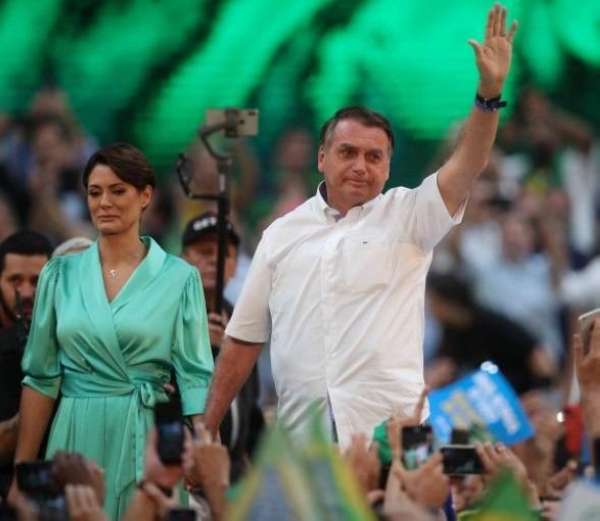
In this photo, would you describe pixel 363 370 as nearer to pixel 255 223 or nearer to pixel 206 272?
pixel 206 272

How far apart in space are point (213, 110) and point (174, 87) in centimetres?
355

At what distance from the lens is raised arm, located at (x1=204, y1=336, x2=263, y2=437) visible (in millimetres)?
7145

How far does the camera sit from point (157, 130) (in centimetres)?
1251

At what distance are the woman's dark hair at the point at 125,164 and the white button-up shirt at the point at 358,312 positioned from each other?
1.67 feet

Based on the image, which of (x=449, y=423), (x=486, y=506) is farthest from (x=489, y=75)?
(x=449, y=423)

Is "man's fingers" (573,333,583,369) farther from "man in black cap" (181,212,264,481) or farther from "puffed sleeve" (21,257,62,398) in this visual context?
"man in black cap" (181,212,264,481)

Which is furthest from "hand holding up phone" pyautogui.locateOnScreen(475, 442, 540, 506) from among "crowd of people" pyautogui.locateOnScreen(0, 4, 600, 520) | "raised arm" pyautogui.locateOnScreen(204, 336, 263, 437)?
"raised arm" pyautogui.locateOnScreen(204, 336, 263, 437)

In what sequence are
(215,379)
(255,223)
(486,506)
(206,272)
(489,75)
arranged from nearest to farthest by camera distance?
(486,506) → (489,75) → (215,379) → (206,272) → (255,223)

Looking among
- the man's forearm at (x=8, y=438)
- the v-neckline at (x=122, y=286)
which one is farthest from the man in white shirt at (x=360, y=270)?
the man's forearm at (x=8, y=438)

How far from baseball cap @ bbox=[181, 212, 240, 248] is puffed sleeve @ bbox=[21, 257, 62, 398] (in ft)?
5.93

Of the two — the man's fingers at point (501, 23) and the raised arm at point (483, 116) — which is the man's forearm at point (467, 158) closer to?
the raised arm at point (483, 116)

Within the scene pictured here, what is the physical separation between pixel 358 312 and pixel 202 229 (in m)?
2.11

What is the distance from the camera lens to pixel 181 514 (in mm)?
5082

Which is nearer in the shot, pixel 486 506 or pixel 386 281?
pixel 486 506
